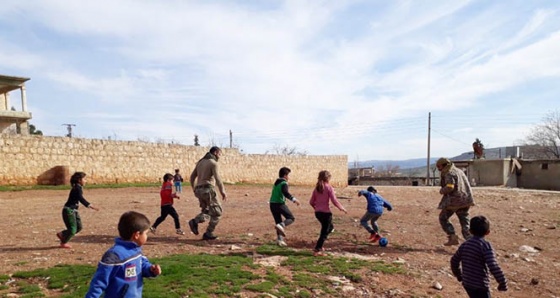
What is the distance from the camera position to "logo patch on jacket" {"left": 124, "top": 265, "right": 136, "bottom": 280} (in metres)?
3.10

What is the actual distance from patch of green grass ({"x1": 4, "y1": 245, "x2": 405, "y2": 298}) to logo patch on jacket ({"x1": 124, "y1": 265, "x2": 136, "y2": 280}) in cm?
175

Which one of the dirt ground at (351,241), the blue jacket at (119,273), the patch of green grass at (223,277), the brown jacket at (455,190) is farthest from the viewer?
the brown jacket at (455,190)

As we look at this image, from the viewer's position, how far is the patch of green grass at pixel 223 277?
503cm

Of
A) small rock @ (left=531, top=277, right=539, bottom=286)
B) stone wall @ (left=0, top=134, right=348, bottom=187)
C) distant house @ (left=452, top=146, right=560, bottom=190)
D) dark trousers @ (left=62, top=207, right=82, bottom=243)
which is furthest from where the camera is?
distant house @ (left=452, top=146, right=560, bottom=190)

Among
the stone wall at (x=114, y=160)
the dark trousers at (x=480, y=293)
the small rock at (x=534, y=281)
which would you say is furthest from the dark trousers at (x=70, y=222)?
the stone wall at (x=114, y=160)

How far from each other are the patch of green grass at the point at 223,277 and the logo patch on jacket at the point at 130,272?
5.73ft

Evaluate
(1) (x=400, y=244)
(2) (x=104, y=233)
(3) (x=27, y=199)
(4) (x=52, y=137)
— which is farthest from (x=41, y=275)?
(4) (x=52, y=137)

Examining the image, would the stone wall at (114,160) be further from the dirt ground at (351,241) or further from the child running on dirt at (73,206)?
the child running on dirt at (73,206)

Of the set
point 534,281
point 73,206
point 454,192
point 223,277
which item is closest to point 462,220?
point 454,192

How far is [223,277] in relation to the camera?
18.1 feet

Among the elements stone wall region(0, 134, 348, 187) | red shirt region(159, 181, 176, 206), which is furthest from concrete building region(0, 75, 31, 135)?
red shirt region(159, 181, 176, 206)

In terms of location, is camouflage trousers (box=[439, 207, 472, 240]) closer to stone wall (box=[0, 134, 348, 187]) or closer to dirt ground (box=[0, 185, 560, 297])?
dirt ground (box=[0, 185, 560, 297])

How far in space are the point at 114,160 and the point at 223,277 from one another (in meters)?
18.0

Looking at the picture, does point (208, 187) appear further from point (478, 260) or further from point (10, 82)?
point (10, 82)
